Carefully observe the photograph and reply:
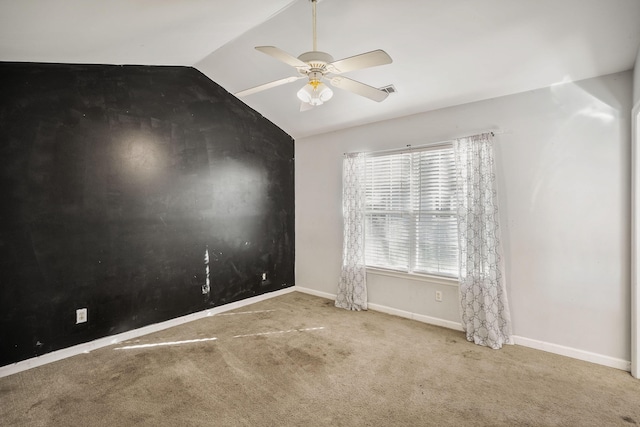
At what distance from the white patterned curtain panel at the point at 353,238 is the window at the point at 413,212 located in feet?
0.37

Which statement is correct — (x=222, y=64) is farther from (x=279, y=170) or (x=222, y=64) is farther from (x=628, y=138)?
(x=628, y=138)

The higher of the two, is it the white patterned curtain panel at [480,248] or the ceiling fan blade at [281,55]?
the ceiling fan blade at [281,55]

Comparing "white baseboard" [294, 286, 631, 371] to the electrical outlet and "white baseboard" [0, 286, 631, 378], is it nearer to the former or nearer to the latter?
"white baseboard" [0, 286, 631, 378]

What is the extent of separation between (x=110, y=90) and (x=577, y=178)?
4654 millimetres

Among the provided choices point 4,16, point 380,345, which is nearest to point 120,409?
point 380,345

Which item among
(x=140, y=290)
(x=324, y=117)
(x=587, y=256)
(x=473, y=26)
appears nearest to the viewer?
(x=473, y=26)

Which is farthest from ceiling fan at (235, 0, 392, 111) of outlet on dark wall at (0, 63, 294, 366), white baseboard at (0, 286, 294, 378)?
white baseboard at (0, 286, 294, 378)

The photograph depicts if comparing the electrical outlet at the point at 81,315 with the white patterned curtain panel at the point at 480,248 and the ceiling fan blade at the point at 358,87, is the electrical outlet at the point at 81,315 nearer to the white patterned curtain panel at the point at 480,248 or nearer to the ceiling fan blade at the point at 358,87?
the ceiling fan blade at the point at 358,87

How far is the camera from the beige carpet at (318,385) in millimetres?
2055

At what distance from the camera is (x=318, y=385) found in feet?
7.96

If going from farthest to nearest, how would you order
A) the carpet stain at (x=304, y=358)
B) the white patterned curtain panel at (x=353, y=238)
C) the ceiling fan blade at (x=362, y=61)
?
the white patterned curtain panel at (x=353, y=238) → the carpet stain at (x=304, y=358) → the ceiling fan blade at (x=362, y=61)

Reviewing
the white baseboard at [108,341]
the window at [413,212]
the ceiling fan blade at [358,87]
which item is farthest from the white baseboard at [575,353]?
the white baseboard at [108,341]

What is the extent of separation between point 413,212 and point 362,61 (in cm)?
235

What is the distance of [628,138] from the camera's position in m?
2.62
